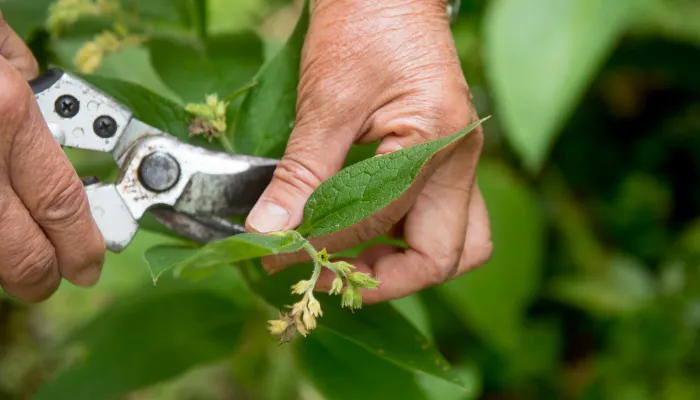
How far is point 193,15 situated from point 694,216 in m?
1.48

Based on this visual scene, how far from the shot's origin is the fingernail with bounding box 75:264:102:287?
0.81 meters

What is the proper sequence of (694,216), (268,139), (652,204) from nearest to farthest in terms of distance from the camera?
(268,139) → (652,204) → (694,216)

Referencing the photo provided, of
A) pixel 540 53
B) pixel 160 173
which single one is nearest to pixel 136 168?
pixel 160 173

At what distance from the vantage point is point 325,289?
2.46 ft

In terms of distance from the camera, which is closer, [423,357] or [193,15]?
[423,357]

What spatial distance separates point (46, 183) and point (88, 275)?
0.47 feet

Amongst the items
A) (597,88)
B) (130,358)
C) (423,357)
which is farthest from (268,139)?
(597,88)

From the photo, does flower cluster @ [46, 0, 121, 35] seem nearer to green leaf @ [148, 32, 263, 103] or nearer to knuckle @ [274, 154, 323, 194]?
green leaf @ [148, 32, 263, 103]

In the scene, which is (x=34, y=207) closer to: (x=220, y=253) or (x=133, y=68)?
(x=220, y=253)

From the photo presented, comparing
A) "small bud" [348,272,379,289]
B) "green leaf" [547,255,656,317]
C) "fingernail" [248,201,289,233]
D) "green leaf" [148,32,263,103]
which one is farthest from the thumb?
"green leaf" [547,255,656,317]

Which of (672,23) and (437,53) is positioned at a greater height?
(437,53)

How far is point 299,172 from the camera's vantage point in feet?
2.44

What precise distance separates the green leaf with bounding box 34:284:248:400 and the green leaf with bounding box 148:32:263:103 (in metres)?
0.36

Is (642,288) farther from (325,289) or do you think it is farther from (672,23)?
(325,289)
